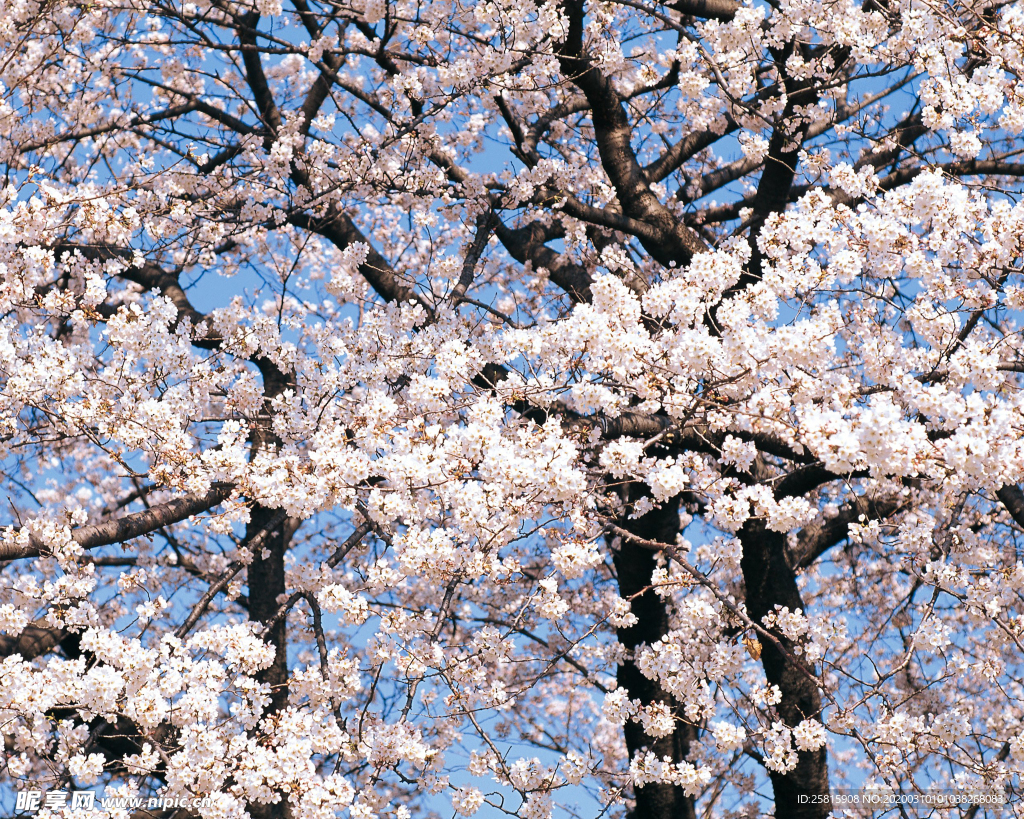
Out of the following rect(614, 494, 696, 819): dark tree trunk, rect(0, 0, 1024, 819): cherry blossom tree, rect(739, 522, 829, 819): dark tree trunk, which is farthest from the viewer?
rect(614, 494, 696, 819): dark tree trunk

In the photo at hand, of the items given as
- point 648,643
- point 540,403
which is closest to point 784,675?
point 648,643

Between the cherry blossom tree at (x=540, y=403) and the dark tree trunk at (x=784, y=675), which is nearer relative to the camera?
the cherry blossom tree at (x=540, y=403)

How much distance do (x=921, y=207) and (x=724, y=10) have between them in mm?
2467

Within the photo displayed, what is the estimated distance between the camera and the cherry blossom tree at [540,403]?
4.95 metres

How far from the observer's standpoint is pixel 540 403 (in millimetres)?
5176

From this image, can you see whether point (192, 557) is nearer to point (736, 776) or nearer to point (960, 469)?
point (736, 776)

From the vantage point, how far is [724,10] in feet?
22.3

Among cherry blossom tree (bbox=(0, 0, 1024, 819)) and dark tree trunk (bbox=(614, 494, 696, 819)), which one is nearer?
cherry blossom tree (bbox=(0, 0, 1024, 819))

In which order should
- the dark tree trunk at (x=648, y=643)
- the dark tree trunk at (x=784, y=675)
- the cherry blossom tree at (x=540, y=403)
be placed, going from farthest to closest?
the dark tree trunk at (x=648, y=643)
the dark tree trunk at (x=784, y=675)
the cherry blossom tree at (x=540, y=403)

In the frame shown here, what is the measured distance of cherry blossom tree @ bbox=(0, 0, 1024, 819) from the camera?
4945 mm

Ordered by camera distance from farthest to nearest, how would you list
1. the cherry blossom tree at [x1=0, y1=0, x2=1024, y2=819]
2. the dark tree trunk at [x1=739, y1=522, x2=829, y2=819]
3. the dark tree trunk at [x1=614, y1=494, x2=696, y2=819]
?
the dark tree trunk at [x1=614, y1=494, x2=696, y2=819]
the dark tree trunk at [x1=739, y1=522, x2=829, y2=819]
the cherry blossom tree at [x1=0, y1=0, x2=1024, y2=819]

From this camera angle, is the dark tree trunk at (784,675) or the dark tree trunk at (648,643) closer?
the dark tree trunk at (784,675)

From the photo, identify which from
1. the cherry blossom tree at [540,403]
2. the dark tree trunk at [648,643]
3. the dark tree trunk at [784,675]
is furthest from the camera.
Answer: the dark tree trunk at [648,643]

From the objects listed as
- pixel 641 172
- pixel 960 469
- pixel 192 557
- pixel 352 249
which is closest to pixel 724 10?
pixel 641 172
